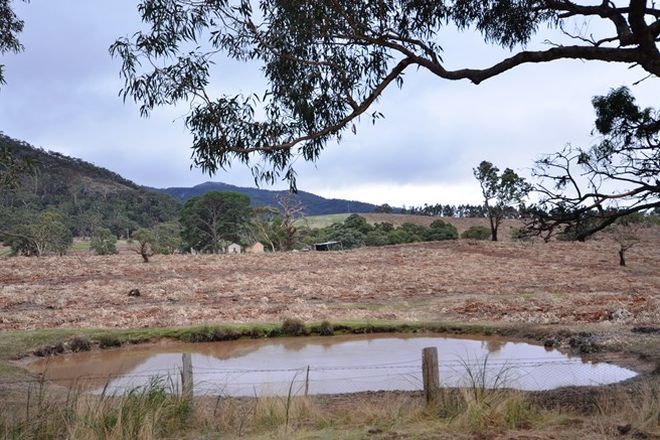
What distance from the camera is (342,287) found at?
25000 millimetres

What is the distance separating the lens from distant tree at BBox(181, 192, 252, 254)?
194ft

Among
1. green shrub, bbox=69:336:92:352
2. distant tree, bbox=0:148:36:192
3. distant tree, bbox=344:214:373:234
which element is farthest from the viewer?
distant tree, bbox=344:214:373:234

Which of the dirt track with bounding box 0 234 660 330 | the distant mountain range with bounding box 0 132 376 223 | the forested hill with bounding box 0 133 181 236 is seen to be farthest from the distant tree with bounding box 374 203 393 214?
the dirt track with bounding box 0 234 660 330

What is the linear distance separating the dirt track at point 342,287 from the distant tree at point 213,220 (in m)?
24.4

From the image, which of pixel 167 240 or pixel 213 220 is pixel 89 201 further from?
pixel 213 220

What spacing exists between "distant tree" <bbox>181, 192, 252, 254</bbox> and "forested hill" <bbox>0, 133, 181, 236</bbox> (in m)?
18.8

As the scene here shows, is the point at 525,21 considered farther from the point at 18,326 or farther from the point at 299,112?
the point at 18,326

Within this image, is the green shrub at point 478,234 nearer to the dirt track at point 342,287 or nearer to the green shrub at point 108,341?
the dirt track at point 342,287

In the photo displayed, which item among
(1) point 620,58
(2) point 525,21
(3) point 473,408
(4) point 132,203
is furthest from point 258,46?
(4) point 132,203

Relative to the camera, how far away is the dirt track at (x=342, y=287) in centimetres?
1825

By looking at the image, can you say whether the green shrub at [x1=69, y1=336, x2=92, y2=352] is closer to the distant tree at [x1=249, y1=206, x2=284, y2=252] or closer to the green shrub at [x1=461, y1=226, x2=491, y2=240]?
the distant tree at [x1=249, y1=206, x2=284, y2=252]

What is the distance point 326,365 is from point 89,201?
80169mm

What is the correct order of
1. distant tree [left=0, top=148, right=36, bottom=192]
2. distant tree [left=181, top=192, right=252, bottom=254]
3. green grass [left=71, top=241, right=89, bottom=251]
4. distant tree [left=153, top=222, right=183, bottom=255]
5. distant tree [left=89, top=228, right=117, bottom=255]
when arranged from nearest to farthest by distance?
distant tree [left=0, top=148, right=36, bottom=192], distant tree [left=89, top=228, right=117, bottom=255], distant tree [left=181, top=192, right=252, bottom=254], distant tree [left=153, top=222, right=183, bottom=255], green grass [left=71, top=241, right=89, bottom=251]

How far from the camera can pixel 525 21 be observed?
369 inches
